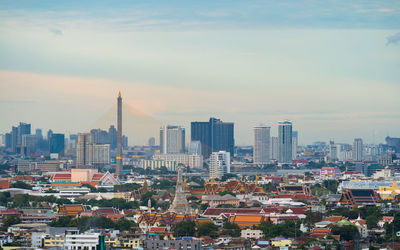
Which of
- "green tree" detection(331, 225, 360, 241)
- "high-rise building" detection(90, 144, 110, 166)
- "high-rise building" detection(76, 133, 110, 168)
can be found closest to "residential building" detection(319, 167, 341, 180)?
"high-rise building" detection(76, 133, 110, 168)

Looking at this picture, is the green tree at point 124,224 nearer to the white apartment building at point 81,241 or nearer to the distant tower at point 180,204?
the white apartment building at point 81,241

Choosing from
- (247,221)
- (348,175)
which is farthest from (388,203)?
(348,175)

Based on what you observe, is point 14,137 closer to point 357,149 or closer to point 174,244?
point 357,149

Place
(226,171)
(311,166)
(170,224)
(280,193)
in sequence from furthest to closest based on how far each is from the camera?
(311,166)
(226,171)
(280,193)
(170,224)

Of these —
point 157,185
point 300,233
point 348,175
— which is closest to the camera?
point 300,233

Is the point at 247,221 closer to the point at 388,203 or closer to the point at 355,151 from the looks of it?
the point at 388,203

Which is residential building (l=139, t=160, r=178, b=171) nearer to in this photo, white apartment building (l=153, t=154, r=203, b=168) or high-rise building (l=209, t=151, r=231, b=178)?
white apartment building (l=153, t=154, r=203, b=168)

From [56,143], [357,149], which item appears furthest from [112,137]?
[357,149]
